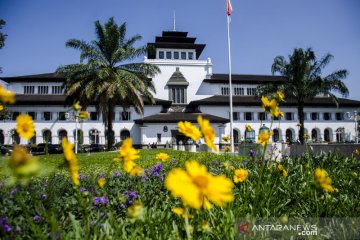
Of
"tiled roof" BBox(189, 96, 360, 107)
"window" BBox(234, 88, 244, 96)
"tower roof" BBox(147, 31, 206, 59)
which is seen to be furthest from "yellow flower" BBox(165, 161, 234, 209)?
"window" BBox(234, 88, 244, 96)

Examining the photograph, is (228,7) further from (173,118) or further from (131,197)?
(131,197)

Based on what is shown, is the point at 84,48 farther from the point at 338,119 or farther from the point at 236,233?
the point at 338,119

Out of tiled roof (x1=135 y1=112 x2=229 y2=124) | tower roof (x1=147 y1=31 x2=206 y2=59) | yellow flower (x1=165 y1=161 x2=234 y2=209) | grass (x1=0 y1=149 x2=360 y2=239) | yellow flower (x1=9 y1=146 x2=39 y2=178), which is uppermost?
tower roof (x1=147 y1=31 x2=206 y2=59)

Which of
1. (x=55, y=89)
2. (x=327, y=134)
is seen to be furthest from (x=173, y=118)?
(x=327, y=134)

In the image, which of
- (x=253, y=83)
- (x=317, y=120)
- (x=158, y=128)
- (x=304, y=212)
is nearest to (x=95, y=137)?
(x=158, y=128)

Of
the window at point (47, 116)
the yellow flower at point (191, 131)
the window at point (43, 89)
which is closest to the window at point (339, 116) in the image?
the window at point (47, 116)

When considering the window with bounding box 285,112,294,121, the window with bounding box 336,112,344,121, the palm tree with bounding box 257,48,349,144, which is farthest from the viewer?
the window with bounding box 336,112,344,121

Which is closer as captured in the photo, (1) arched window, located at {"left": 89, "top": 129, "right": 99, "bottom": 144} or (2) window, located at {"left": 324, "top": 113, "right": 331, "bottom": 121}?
(1) arched window, located at {"left": 89, "top": 129, "right": 99, "bottom": 144}

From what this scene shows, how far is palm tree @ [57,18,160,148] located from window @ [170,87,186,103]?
61.0ft

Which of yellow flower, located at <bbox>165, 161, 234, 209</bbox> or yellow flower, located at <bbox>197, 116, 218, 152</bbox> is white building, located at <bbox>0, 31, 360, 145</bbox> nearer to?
yellow flower, located at <bbox>197, 116, 218, 152</bbox>

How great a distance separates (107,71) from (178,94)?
73.7ft

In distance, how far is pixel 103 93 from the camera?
2388cm

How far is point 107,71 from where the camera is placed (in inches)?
919

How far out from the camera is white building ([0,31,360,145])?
39719 millimetres
